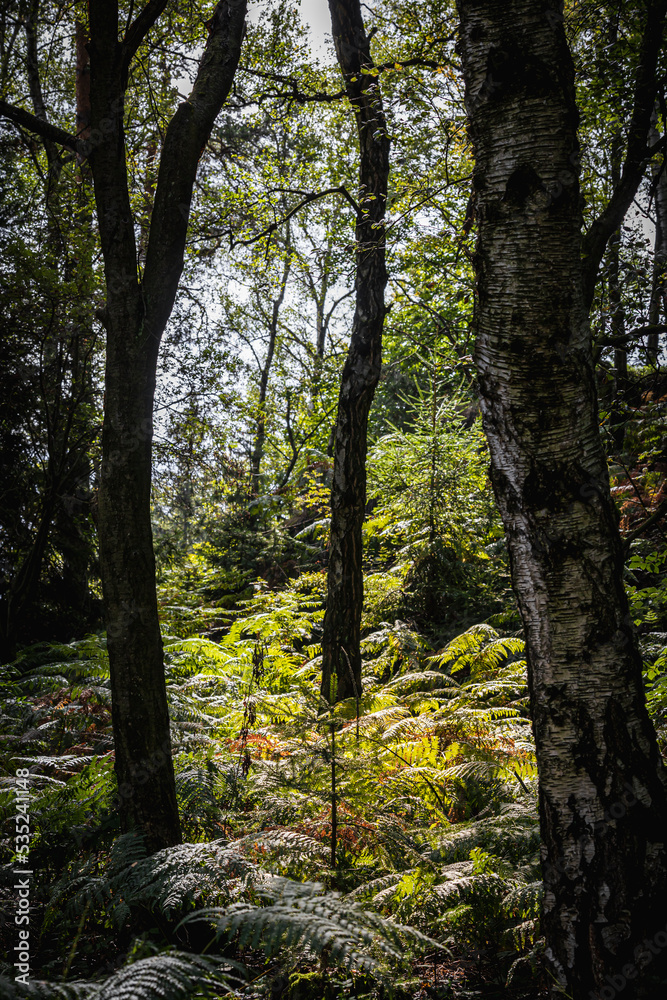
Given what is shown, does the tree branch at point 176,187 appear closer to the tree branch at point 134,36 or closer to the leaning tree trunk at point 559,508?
the tree branch at point 134,36

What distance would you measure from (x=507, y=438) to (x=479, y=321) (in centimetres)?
46

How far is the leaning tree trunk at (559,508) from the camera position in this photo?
1646 mm

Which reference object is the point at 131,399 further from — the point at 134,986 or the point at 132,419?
the point at 134,986

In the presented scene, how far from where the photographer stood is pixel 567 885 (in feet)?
5.57

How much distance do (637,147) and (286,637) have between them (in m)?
5.67

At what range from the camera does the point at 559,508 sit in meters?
1.78

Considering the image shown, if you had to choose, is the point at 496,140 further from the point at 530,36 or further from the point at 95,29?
the point at 95,29

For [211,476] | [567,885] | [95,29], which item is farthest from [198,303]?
[567,885]

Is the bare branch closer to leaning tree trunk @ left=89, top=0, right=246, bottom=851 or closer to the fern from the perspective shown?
leaning tree trunk @ left=89, top=0, right=246, bottom=851

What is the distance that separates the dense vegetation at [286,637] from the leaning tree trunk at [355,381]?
36cm

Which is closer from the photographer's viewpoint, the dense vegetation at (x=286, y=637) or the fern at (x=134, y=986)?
the fern at (x=134, y=986)

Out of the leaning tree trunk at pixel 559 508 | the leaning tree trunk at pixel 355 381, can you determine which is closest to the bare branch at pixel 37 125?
the leaning tree trunk at pixel 559 508

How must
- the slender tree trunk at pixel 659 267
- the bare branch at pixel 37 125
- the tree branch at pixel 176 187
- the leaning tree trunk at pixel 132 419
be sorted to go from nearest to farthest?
1. the leaning tree trunk at pixel 132 419
2. the bare branch at pixel 37 125
3. the tree branch at pixel 176 187
4. the slender tree trunk at pixel 659 267

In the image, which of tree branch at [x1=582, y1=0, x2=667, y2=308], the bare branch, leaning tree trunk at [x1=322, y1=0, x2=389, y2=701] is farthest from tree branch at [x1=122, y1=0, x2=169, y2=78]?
tree branch at [x1=582, y1=0, x2=667, y2=308]
